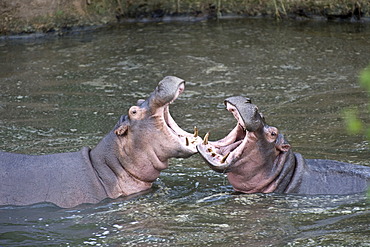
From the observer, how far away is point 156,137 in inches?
224

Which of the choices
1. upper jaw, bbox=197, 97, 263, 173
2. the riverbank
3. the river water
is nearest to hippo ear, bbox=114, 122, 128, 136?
the river water

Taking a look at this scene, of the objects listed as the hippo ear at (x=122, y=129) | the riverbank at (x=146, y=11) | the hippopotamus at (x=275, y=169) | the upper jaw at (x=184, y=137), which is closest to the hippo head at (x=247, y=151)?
the hippopotamus at (x=275, y=169)

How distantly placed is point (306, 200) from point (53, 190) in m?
1.89

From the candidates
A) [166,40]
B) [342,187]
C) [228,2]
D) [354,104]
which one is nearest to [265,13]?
[228,2]

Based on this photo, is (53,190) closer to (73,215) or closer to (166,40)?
(73,215)

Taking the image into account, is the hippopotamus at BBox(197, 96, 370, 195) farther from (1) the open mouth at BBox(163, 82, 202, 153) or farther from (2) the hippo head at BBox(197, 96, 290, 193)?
(1) the open mouth at BBox(163, 82, 202, 153)

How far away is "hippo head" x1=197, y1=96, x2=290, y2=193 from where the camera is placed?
539 cm

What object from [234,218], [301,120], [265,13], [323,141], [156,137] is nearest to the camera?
[234,218]

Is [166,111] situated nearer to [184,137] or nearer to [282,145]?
[184,137]

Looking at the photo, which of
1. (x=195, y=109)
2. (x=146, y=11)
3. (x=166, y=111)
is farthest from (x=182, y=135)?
(x=146, y=11)

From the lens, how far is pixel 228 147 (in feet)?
18.4

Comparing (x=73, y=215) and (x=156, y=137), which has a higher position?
(x=156, y=137)

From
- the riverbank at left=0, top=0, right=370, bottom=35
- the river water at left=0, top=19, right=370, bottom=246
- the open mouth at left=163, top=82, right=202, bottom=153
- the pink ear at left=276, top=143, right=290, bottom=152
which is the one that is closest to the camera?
the river water at left=0, top=19, right=370, bottom=246

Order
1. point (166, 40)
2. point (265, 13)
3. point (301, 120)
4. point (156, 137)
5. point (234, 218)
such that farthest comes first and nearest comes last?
point (265, 13), point (166, 40), point (301, 120), point (156, 137), point (234, 218)
